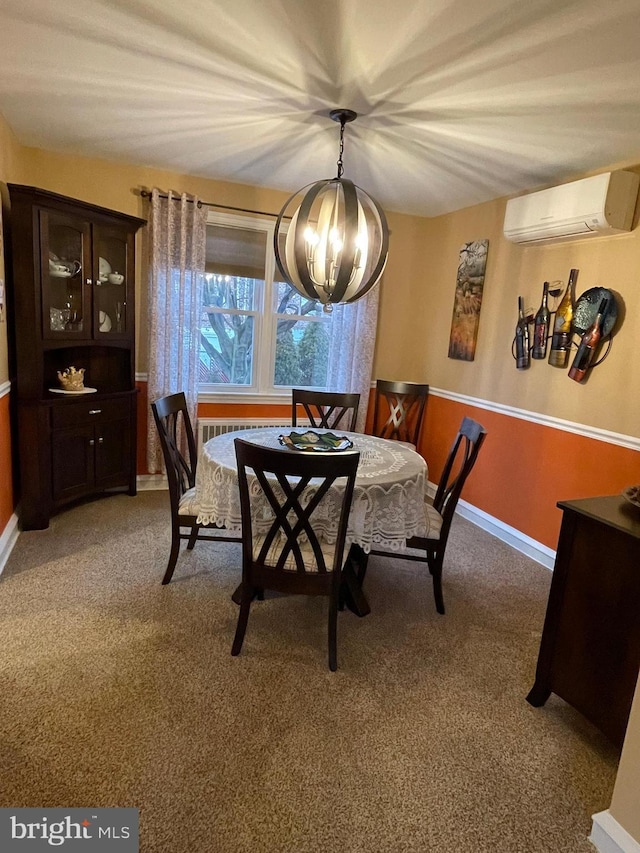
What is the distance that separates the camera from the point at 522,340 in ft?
11.0

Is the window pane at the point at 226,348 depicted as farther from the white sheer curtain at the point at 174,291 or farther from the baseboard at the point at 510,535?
the baseboard at the point at 510,535

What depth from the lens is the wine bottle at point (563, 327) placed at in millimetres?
3021

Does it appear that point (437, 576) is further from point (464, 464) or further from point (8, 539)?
point (8, 539)

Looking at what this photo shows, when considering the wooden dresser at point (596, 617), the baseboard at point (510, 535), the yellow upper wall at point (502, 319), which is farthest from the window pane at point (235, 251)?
the wooden dresser at point (596, 617)

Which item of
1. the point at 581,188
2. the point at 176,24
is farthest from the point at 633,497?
the point at 176,24

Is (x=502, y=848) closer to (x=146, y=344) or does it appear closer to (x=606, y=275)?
(x=606, y=275)

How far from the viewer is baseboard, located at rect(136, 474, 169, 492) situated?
156 inches

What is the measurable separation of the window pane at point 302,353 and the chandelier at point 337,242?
163cm

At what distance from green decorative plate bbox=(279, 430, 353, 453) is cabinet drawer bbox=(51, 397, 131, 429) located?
1.56m

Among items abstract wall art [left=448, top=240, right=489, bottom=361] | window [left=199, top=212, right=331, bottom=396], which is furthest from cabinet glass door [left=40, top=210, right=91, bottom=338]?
abstract wall art [left=448, top=240, right=489, bottom=361]

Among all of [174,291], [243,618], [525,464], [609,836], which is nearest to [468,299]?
[525,464]

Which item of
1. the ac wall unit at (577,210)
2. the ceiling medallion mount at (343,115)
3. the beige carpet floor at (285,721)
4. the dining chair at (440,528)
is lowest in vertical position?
the beige carpet floor at (285,721)

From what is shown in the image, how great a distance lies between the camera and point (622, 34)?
5.42 feet

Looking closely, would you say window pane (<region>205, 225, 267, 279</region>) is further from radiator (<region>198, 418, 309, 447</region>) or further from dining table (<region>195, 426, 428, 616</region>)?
dining table (<region>195, 426, 428, 616</region>)
